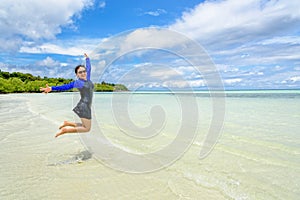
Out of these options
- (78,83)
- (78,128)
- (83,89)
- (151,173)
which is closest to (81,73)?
(78,83)

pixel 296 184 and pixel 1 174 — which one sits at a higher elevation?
pixel 296 184

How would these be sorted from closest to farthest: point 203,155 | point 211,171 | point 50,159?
point 211,171 → point 50,159 → point 203,155

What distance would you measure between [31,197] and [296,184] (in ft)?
17.9

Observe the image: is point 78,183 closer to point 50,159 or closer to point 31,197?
point 31,197

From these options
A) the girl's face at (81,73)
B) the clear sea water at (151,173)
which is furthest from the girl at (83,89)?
the clear sea water at (151,173)

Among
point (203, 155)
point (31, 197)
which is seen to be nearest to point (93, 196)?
point (31, 197)

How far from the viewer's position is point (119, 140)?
9.85 metres

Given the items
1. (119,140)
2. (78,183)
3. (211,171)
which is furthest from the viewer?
(119,140)

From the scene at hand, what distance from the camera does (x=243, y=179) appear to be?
219 inches

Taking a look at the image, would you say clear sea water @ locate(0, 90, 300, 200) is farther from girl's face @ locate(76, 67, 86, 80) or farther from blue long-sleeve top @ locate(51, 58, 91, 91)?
girl's face @ locate(76, 67, 86, 80)

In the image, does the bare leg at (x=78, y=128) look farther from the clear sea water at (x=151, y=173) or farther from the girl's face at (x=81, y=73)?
the girl's face at (x=81, y=73)

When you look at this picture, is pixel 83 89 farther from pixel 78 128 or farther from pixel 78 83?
pixel 78 128

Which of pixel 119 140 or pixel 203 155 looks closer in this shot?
pixel 203 155

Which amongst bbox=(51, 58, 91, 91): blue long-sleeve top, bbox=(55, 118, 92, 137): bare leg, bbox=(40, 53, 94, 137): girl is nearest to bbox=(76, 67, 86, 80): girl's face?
bbox=(40, 53, 94, 137): girl
